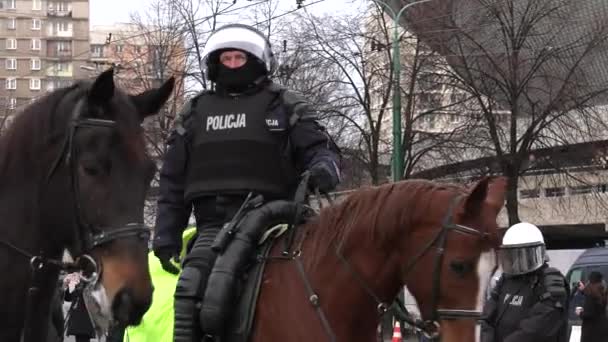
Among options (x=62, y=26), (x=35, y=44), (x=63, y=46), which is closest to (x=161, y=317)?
(x=35, y=44)

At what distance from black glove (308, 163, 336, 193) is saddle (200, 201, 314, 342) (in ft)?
0.47

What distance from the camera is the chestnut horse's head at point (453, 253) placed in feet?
14.6

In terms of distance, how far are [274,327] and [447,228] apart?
1.02 meters

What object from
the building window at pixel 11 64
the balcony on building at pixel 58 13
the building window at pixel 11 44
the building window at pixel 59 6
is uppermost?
the building window at pixel 59 6

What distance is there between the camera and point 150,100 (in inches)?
166

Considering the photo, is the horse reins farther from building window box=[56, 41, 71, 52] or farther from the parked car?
building window box=[56, 41, 71, 52]

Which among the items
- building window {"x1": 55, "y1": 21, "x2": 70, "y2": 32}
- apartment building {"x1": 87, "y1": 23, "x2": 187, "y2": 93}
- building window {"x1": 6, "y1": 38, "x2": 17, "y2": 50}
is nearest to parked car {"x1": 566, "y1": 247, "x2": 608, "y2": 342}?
apartment building {"x1": 87, "y1": 23, "x2": 187, "y2": 93}

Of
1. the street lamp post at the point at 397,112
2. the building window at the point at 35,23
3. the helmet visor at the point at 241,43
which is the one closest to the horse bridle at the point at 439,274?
the helmet visor at the point at 241,43

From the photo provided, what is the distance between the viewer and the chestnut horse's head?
4438 mm

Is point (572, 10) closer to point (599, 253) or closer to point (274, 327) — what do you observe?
point (599, 253)

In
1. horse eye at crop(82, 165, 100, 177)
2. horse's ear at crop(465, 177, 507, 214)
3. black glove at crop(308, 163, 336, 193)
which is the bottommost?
horse's ear at crop(465, 177, 507, 214)

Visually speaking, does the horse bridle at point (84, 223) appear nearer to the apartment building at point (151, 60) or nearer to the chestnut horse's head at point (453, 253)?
the chestnut horse's head at point (453, 253)

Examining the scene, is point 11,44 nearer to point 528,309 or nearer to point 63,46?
point 63,46

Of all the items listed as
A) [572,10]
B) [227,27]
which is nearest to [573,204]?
[572,10]
